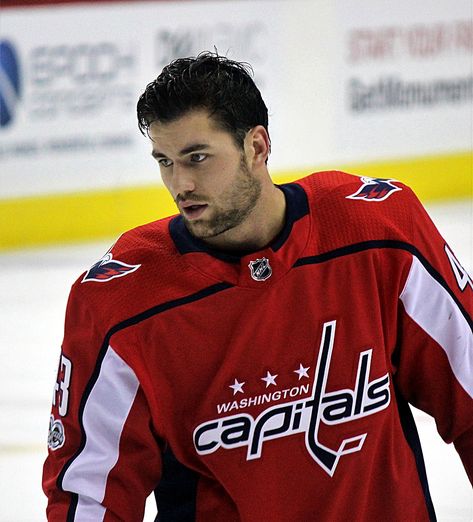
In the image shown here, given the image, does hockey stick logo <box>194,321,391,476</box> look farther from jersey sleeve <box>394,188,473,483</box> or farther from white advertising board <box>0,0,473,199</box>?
white advertising board <box>0,0,473,199</box>

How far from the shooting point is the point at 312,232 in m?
1.63

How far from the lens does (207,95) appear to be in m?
1.56

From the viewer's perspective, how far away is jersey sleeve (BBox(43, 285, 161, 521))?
1.58 m

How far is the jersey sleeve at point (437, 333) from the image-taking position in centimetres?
166

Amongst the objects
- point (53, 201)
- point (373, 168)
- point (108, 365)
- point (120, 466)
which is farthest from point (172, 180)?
point (373, 168)

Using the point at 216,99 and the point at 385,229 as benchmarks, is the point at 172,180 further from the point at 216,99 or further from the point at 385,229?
the point at 385,229

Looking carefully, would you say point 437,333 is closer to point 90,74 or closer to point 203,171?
point 203,171

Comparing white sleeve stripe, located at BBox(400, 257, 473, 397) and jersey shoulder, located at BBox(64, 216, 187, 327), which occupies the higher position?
jersey shoulder, located at BBox(64, 216, 187, 327)

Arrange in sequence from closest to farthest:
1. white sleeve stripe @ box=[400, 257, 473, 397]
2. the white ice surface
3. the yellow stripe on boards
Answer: white sleeve stripe @ box=[400, 257, 473, 397] → the white ice surface → the yellow stripe on boards

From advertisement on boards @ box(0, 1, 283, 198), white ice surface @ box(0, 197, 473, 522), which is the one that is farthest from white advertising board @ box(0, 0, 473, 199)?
white ice surface @ box(0, 197, 473, 522)

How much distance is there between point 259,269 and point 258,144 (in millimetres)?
170

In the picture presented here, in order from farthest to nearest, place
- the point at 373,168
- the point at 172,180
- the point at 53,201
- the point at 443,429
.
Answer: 1. the point at 373,168
2. the point at 53,201
3. the point at 443,429
4. the point at 172,180

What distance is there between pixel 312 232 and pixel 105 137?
15.6 ft

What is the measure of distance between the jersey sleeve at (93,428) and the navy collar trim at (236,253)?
0.50 ft
